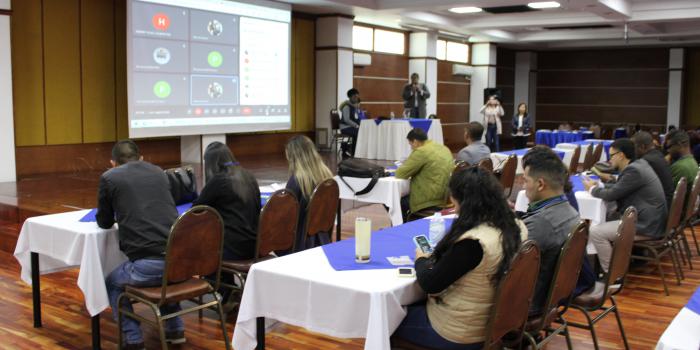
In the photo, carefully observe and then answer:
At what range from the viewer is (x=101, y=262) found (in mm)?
3604

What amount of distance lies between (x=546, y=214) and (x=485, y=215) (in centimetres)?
63

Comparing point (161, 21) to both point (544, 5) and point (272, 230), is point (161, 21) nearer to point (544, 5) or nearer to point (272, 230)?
point (272, 230)

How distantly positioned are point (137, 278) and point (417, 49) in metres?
14.1

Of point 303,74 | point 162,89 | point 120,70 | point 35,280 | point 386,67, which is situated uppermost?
point 386,67

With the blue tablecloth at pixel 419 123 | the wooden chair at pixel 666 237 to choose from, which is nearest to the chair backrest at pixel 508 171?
the wooden chair at pixel 666 237

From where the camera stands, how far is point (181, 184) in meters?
4.38

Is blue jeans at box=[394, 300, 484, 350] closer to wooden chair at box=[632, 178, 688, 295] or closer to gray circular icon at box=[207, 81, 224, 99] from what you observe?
wooden chair at box=[632, 178, 688, 295]

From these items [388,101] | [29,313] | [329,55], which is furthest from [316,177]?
[388,101]

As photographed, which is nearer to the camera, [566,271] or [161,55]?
[566,271]

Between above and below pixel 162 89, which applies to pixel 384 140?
below

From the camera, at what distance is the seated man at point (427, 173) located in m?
5.64

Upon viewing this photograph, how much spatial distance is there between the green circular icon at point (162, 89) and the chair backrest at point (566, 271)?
8.24 m

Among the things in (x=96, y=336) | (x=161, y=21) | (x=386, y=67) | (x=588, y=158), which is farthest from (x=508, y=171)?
(x=386, y=67)

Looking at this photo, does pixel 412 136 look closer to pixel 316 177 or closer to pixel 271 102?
pixel 316 177
